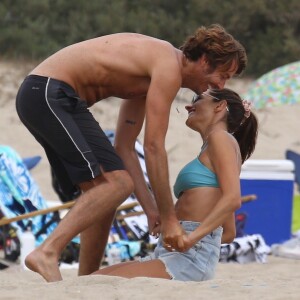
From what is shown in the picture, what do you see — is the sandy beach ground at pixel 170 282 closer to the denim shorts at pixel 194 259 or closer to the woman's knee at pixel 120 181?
the denim shorts at pixel 194 259

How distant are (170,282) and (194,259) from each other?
14.2 inches

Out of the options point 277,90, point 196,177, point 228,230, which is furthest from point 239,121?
point 277,90

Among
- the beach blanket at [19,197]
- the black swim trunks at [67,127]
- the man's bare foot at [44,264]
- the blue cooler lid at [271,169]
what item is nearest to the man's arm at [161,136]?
the black swim trunks at [67,127]

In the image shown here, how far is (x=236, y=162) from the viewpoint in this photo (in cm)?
468

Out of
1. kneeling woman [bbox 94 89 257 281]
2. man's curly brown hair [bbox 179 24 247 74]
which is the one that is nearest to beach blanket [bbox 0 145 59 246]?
kneeling woman [bbox 94 89 257 281]

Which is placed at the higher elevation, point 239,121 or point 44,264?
point 239,121

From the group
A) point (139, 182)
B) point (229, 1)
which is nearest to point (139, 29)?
point (229, 1)

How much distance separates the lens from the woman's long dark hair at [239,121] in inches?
192

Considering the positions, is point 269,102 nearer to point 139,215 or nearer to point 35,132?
point 139,215

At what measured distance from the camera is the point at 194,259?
469 centimetres

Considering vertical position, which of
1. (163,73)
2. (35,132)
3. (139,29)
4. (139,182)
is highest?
(163,73)

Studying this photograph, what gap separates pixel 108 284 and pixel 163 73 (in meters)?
1.00

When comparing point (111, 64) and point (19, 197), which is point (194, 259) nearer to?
point (111, 64)

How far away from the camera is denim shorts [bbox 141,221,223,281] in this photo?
467 cm
